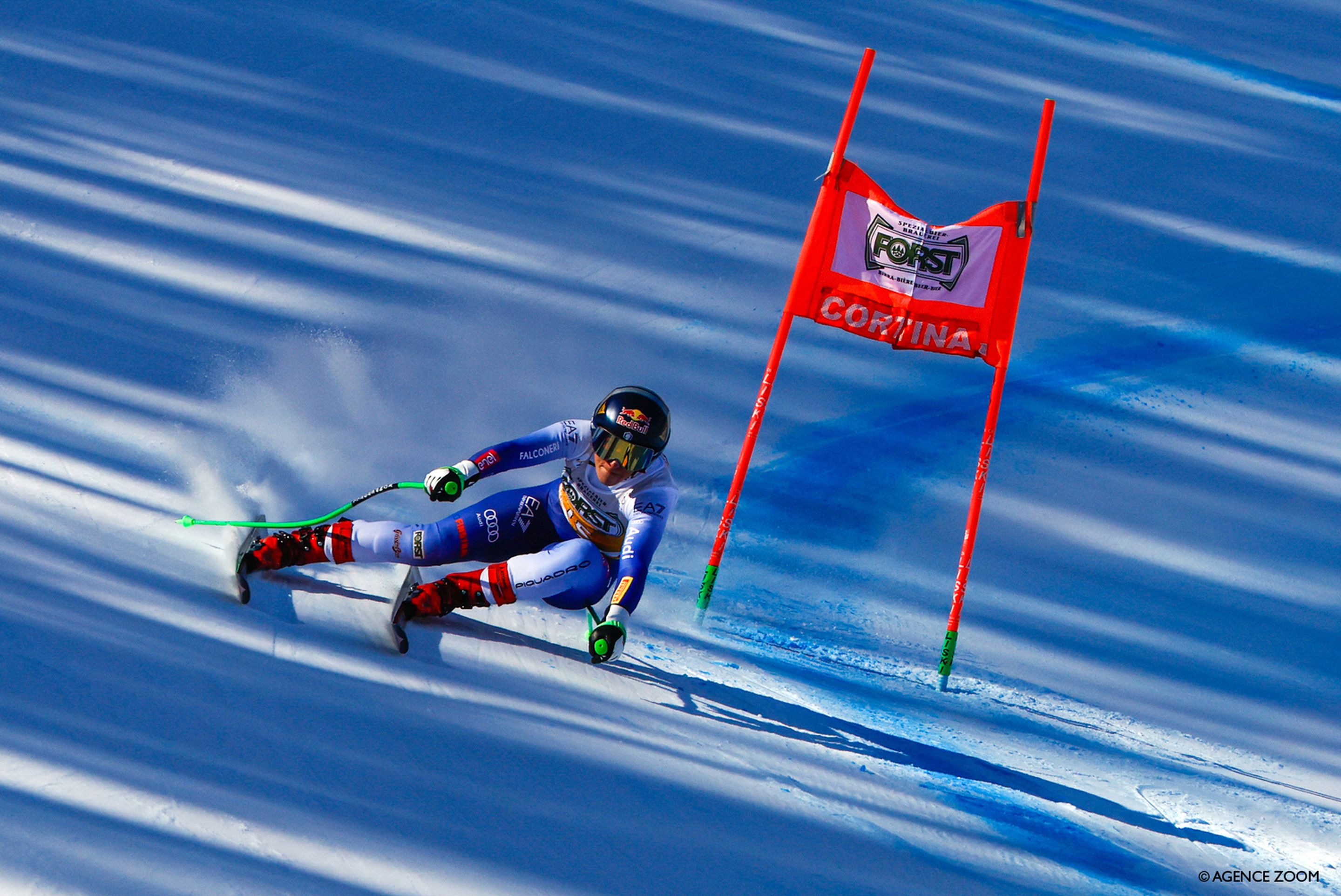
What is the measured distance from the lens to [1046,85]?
7.50m

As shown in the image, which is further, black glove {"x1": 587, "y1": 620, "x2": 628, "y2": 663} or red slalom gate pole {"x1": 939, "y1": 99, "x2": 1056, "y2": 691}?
red slalom gate pole {"x1": 939, "y1": 99, "x2": 1056, "y2": 691}

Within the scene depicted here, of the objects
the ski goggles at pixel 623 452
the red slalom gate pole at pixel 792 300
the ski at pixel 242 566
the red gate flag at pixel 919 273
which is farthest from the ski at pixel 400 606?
the red gate flag at pixel 919 273

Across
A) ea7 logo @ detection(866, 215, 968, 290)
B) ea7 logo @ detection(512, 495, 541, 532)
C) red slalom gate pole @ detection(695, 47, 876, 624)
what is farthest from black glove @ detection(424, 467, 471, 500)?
ea7 logo @ detection(866, 215, 968, 290)

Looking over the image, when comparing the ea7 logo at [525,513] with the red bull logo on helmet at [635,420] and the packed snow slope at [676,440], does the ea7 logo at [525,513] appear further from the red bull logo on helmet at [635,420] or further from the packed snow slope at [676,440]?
the red bull logo on helmet at [635,420]

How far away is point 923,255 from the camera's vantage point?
404 centimetres

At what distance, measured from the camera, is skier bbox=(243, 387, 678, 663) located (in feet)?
11.6

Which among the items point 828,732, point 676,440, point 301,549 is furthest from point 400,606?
point 676,440

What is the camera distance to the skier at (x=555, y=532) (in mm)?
3529

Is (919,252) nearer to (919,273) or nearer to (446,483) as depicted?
(919,273)

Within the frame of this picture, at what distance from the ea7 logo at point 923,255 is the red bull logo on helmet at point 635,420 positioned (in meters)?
1.18

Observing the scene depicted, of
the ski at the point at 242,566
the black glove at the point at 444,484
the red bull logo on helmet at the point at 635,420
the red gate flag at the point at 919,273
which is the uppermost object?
the red gate flag at the point at 919,273

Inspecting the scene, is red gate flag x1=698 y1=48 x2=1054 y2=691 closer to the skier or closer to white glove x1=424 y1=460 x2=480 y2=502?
the skier

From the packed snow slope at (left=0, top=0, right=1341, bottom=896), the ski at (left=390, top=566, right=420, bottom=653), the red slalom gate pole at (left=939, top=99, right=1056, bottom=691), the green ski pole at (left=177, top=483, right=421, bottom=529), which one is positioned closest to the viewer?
the packed snow slope at (left=0, top=0, right=1341, bottom=896)

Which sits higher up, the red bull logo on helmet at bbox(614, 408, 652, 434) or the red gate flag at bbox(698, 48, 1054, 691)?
the red gate flag at bbox(698, 48, 1054, 691)
